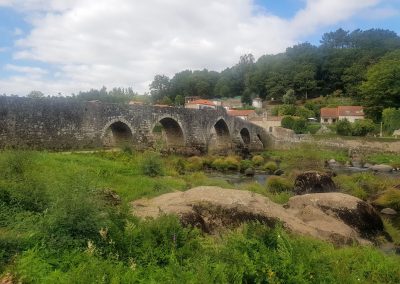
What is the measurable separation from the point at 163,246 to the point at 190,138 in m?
35.4

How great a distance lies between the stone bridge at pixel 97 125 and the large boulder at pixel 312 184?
1435 cm

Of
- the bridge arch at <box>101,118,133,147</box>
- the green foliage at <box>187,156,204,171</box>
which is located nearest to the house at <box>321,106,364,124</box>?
the green foliage at <box>187,156,204,171</box>

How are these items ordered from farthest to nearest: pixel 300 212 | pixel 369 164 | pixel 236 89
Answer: pixel 236 89
pixel 369 164
pixel 300 212

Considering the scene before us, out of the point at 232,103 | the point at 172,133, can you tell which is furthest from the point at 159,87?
the point at 172,133

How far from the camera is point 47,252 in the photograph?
697cm

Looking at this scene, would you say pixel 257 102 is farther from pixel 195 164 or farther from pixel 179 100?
pixel 195 164

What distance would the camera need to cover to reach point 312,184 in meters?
20.4

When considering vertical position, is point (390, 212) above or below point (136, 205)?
below

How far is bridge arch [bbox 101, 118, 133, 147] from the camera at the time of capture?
107 feet

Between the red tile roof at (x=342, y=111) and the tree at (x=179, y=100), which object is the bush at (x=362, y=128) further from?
the tree at (x=179, y=100)

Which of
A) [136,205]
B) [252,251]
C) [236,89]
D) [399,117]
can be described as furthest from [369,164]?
[236,89]

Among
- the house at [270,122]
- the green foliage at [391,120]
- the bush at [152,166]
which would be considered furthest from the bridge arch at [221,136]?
the bush at [152,166]

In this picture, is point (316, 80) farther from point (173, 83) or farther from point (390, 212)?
point (390, 212)

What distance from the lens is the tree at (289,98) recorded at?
9268 centimetres
